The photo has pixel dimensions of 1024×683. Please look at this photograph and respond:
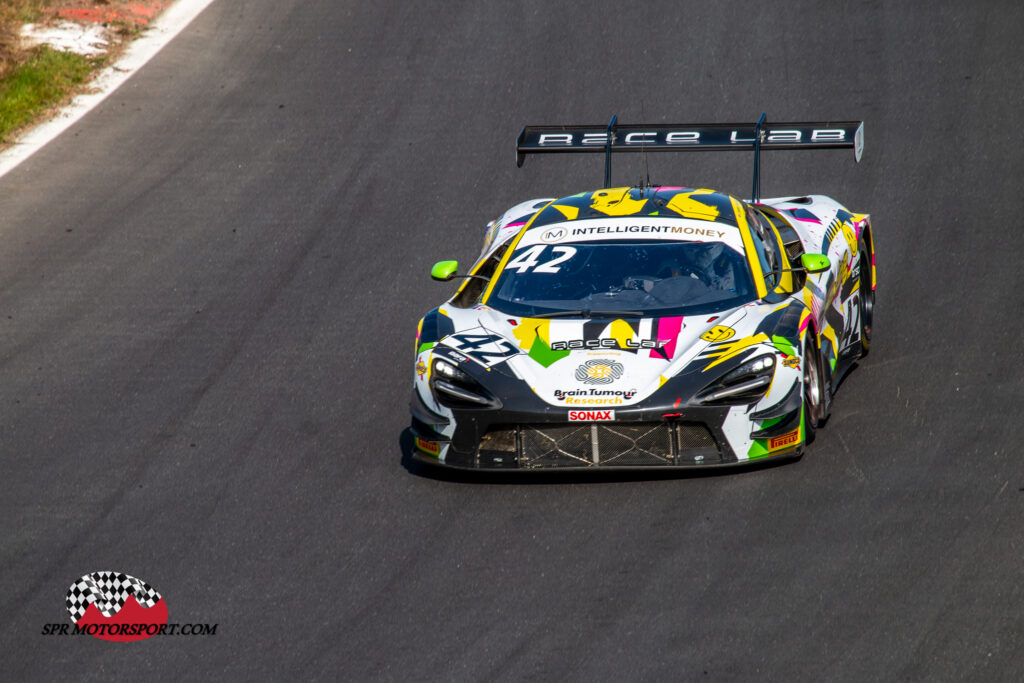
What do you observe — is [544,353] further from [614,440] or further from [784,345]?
[784,345]

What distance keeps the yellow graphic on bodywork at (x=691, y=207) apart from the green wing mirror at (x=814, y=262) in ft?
2.38

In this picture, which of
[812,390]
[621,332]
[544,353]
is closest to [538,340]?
[544,353]

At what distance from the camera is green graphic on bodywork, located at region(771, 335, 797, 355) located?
7.35m

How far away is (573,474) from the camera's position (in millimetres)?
7535

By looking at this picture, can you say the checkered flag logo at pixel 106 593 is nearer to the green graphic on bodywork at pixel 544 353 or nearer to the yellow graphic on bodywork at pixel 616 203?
the green graphic on bodywork at pixel 544 353

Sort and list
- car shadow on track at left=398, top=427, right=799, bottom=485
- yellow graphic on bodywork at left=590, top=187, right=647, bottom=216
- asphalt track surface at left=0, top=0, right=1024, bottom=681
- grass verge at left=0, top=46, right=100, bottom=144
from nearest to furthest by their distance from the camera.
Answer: asphalt track surface at left=0, top=0, right=1024, bottom=681 < car shadow on track at left=398, top=427, right=799, bottom=485 < yellow graphic on bodywork at left=590, top=187, right=647, bottom=216 < grass verge at left=0, top=46, right=100, bottom=144

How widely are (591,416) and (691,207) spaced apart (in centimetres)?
218

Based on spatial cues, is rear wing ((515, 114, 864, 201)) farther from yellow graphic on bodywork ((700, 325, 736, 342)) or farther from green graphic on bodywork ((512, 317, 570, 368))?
yellow graphic on bodywork ((700, 325, 736, 342))

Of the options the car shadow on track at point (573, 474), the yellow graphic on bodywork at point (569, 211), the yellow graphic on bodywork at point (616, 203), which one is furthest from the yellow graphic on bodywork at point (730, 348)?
the yellow graphic on bodywork at point (569, 211)

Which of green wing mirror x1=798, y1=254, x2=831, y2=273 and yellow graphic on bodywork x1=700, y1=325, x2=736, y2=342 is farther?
green wing mirror x1=798, y1=254, x2=831, y2=273

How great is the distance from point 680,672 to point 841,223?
466 centimetres

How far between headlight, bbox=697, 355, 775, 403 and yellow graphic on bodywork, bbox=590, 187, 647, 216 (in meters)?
1.81

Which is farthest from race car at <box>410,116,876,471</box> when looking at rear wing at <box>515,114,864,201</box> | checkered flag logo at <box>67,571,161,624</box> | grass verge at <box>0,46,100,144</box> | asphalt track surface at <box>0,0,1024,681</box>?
grass verge at <box>0,46,100,144</box>

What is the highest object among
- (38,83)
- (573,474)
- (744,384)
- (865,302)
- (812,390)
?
(744,384)
